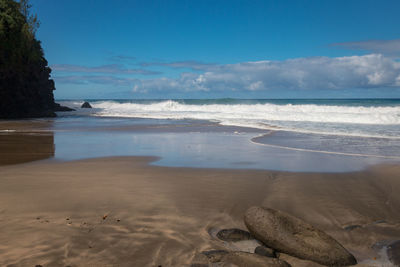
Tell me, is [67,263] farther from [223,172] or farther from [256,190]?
[223,172]

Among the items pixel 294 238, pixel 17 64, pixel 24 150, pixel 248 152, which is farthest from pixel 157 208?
pixel 17 64

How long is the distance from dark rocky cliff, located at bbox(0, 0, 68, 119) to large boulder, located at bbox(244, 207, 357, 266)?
2649cm

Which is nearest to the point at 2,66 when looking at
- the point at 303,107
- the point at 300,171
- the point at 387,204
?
the point at 300,171

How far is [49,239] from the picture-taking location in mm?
3260

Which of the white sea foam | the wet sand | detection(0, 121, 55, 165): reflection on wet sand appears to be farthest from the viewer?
the white sea foam

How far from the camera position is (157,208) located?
4289 millimetres

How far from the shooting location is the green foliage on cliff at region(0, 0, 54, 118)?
24531mm

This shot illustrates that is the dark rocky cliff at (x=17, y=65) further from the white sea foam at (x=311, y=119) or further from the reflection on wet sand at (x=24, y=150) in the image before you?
the reflection on wet sand at (x=24, y=150)

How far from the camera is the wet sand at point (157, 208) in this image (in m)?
3.10

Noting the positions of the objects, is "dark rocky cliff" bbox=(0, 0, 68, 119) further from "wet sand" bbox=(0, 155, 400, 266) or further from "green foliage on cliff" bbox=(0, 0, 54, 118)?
"wet sand" bbox=(0, 155, 400, 266)

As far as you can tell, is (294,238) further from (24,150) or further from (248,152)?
(24,150)

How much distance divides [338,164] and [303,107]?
124ft

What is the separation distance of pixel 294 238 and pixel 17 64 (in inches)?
Result: 1125

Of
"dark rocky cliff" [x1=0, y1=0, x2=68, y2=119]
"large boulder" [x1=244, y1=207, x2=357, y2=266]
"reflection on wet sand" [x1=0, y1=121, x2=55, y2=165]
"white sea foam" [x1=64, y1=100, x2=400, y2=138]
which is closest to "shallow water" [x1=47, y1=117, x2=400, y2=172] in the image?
"reflection on wet sand" [x1=0, y1=121, x2=55, y2=165]
